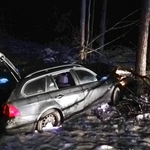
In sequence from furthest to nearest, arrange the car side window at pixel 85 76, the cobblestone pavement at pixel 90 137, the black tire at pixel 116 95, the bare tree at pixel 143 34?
the bare tree at pixel 143 34
the black tire at pixel 116 95
the car side window at pixel 85 76
the cobblestone pavement at pixel 90 137

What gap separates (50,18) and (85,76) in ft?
46.6

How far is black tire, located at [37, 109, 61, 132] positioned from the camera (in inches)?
307

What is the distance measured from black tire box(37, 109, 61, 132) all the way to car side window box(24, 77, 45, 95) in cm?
54

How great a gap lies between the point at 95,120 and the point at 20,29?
16996mm

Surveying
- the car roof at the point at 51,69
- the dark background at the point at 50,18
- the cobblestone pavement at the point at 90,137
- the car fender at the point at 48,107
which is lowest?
the cobblestone pavement at the point at 90,137

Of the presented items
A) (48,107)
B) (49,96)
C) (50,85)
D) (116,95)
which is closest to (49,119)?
(48,107)

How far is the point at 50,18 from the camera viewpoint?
22.4 meters

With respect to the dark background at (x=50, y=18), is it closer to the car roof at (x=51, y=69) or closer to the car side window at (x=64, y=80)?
the car roof at (x=51, y=69)

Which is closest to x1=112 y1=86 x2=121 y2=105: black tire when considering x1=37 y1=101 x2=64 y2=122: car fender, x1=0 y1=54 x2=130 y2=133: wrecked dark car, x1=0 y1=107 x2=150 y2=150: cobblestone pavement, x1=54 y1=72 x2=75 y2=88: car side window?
x1=0 y1=54 x2=130 y2=133: wrecked dark car

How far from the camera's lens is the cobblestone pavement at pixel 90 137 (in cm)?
718

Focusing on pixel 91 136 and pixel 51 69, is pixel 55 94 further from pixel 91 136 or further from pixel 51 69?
pixel 91 136

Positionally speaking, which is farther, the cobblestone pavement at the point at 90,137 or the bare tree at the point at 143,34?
the bare tree at the point at 143,34

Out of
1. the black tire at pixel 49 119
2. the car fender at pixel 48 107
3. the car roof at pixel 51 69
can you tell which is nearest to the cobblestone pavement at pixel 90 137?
the black tire at pixel 49 119

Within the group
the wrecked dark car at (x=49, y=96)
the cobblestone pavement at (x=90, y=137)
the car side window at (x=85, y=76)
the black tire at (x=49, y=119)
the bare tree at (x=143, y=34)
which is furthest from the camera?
the bare tree at (x=143, y=34)
